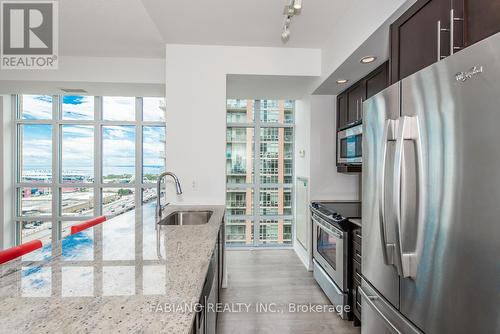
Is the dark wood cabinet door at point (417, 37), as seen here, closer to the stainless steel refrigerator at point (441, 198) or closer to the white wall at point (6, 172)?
the stainless steel refrigerator at point (441, 198)

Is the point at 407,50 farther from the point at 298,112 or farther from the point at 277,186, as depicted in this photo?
the point at 277,186

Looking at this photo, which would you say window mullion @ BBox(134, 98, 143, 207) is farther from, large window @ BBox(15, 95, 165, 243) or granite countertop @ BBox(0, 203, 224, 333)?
granite countertop @ BBox(0, 203, 224, 333)

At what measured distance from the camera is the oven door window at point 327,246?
246cm

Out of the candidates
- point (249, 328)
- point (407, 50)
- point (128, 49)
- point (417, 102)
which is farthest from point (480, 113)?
point (128, 49)

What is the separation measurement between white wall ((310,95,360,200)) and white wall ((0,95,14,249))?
16.7ft

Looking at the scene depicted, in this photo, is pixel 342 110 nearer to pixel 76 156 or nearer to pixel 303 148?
pixel 303 148

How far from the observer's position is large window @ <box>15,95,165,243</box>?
4.20 meters

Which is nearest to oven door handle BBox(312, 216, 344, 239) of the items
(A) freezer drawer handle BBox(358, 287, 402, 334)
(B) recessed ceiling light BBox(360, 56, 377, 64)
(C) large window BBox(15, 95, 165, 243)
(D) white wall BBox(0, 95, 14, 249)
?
(A) freezer drawer handle BBox(358, 287, 402, 334)

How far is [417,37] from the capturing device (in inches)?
52.1

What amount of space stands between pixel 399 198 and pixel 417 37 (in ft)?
3.06

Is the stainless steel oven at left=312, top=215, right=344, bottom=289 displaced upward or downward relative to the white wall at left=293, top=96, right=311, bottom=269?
downward

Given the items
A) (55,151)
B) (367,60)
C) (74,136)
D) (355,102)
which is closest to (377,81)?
(367,60)

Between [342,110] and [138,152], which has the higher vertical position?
[342,110]

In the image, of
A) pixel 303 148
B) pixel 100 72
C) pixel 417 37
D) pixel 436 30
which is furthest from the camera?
pixel 303 148
